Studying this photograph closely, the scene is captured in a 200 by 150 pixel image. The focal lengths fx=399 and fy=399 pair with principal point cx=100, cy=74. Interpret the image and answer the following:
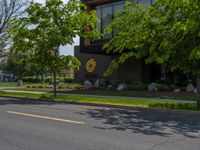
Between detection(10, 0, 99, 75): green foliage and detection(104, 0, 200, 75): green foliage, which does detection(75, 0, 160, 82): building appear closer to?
detection(10, 0, 99, 75): green foliage

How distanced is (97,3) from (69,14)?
945 cm

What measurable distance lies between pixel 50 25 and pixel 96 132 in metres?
13.3

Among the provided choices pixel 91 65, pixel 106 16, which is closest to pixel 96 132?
pixel 106 16

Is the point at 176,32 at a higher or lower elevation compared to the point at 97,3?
lower

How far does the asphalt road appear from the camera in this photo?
28.2ft

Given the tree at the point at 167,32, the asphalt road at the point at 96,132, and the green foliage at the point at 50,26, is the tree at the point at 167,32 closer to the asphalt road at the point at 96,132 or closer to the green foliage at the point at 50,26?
the asphalt road at the point at 96,132

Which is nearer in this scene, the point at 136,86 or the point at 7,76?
the point at 136,86

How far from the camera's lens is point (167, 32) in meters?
15.8

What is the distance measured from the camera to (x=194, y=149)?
8336 millimetres

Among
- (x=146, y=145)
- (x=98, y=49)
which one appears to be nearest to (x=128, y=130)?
(x=146, y=145)

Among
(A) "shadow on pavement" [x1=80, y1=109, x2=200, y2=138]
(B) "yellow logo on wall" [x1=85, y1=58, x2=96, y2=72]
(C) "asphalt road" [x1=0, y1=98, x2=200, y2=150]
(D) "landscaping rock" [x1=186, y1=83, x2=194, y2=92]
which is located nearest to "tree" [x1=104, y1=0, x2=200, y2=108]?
(A) "shadow on pavement" [x1=80, y1=109, x2=200, y2=138]

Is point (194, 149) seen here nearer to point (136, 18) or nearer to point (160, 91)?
point (136, 18)

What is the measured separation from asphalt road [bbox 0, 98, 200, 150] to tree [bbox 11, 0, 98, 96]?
887 centimetres

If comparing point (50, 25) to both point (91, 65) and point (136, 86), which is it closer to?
point (136, 86)
